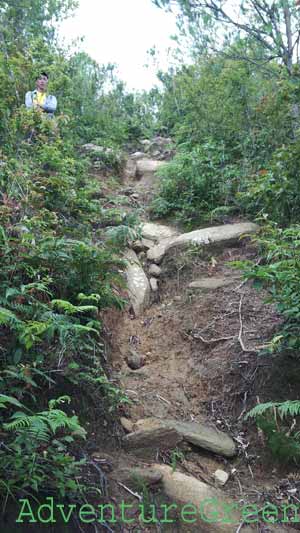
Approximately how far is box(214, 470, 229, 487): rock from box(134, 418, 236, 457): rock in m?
0.16

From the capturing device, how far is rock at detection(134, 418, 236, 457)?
346cm

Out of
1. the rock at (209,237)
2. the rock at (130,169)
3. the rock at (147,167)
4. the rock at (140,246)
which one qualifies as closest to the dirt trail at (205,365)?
the rock at (209,237)

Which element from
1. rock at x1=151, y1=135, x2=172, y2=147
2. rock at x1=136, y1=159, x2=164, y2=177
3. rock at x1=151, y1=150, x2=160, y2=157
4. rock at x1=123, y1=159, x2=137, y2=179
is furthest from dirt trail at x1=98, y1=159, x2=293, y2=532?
rock at x1=151, y1=135, x2=172, y2=147

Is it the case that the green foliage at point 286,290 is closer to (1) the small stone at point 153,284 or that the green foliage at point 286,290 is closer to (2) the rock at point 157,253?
(1) the small stone at point 153,284

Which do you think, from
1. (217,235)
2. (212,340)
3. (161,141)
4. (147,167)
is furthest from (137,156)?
(212,340)

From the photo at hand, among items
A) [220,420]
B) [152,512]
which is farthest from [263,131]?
[152,512]

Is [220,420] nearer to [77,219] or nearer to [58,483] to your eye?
[58,483]

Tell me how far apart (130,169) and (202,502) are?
8197 millimetres

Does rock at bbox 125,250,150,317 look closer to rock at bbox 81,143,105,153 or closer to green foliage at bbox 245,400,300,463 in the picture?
green foliage at bbox 245,400,300,463

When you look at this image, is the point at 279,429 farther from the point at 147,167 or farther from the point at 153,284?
the point at 147,167

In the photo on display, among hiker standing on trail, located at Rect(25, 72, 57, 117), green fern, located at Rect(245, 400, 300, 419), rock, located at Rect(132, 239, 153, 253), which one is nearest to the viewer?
green fern, located at Rect(245, 400, 300, 419)

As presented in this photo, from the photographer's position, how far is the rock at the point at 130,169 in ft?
32.0

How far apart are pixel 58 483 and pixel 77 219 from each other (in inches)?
160

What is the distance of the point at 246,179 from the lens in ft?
22.0
